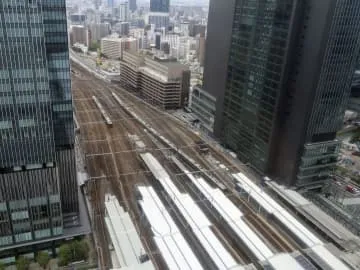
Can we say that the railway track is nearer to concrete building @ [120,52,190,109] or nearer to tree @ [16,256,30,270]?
concrete building @ [120,52,190,109]

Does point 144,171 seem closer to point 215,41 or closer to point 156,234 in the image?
point 156,234

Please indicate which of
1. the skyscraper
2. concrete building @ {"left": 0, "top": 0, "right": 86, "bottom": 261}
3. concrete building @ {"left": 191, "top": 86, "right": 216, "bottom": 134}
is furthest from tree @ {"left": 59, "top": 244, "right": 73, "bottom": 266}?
concrete building @ {"left": 191, "top": 86, "right": 216, "bottom": 134}

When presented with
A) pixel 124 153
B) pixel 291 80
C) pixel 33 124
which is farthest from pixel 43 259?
pixel 291 80

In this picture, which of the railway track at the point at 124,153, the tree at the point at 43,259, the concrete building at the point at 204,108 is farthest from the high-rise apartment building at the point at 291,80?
the tree at the point at 43,259

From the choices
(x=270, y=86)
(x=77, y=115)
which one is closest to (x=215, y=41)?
(x=270, y=86)

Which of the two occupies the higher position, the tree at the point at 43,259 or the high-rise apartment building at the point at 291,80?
the high-rise apartment building at the point at 291,80

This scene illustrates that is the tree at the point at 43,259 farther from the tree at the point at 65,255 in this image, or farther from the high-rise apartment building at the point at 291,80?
the high-rise apartment building at the point at 291,80

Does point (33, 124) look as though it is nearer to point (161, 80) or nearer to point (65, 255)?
point (65, 255)
